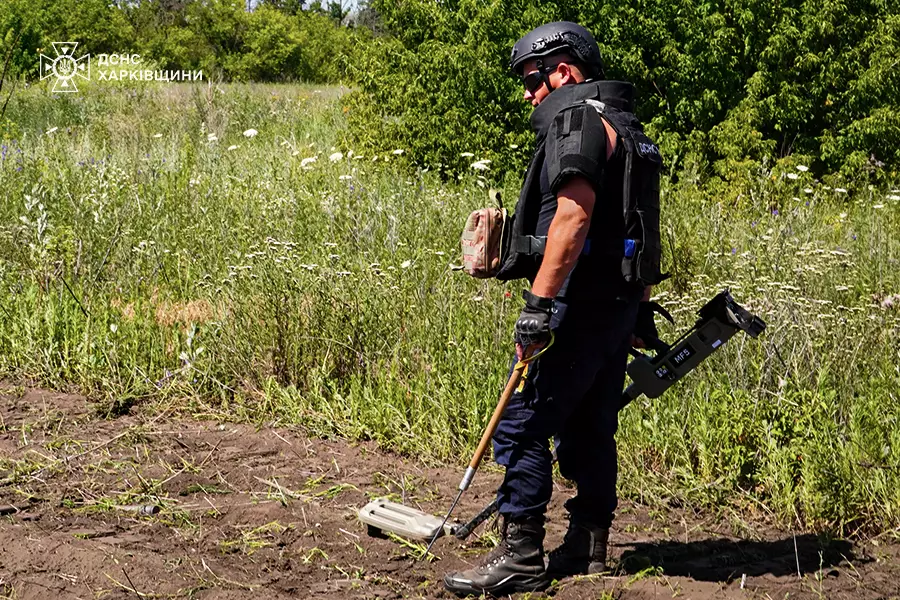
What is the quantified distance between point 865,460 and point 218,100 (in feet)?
45.9

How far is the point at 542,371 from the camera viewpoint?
3.70 metres

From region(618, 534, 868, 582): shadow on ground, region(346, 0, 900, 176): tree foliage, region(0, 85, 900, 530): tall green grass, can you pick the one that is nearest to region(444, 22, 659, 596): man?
region(618, 534, 868, 582): shadow on ground

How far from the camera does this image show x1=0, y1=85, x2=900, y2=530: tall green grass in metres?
4.76

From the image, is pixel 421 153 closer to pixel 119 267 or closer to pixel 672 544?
pixel 119 267

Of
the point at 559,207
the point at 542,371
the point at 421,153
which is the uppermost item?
the point at 421,153

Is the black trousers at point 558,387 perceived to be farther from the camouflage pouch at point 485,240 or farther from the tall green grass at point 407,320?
the tall green grass at point 407,320

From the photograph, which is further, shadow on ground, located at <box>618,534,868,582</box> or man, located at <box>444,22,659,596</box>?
shadow on ground, located at <box>618,534,868,582</box>

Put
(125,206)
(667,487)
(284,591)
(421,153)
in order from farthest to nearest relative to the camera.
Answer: (421,153)
(125,206)
(667,487)
(284,591)

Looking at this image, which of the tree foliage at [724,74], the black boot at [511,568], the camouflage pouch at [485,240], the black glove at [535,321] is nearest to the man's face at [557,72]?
the camouflage pouch at [485,240]

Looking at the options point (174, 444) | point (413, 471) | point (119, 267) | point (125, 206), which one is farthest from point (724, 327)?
point (125, 206)

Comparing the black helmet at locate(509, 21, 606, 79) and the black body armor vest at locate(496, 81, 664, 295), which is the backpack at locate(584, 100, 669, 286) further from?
the black helmet at locate(509, 21, 606, 79)

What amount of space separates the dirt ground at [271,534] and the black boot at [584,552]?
0.06 m

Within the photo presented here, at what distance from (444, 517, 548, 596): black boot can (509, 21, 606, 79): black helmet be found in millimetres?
1700

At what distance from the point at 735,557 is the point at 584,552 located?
68 centimetres
